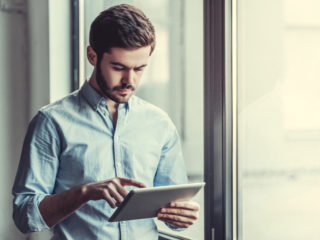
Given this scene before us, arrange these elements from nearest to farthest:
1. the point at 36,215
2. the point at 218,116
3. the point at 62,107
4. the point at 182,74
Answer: the point at 36,215 < the point at 62,107 < the point at 218,116 < the point at 182,74

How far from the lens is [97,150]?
1.39m

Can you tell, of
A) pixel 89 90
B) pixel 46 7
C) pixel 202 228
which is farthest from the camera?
pixel 46 7

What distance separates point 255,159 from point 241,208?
178mm

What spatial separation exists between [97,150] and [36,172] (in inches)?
6.8

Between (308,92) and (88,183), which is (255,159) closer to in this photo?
(308,92)

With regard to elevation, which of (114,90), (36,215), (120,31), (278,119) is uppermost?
(120,31)

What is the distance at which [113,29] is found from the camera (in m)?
1.35

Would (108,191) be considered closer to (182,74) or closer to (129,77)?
(129,77)

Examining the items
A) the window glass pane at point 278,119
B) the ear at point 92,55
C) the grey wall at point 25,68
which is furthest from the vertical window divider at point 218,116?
the grey wall at point 25,68

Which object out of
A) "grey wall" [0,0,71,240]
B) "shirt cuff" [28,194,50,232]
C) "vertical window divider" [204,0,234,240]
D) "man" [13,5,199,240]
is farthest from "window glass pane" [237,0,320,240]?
"grey wall" [0,0,71,240]

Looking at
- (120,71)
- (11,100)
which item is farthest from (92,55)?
(11,100)

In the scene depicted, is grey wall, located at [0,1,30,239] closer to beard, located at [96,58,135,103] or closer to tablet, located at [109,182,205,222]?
beard, located at [96,58,135,103]

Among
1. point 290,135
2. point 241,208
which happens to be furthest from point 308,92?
point 241,208

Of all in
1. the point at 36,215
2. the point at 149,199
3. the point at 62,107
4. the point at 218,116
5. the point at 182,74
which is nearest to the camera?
the point at 149,199
